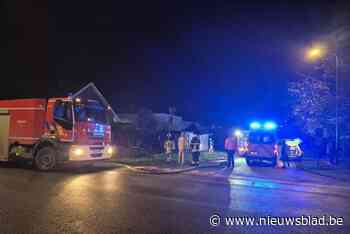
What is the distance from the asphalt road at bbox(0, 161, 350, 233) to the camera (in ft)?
19.2

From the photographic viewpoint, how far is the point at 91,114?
45.4ft

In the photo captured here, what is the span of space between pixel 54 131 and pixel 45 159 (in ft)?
4.38

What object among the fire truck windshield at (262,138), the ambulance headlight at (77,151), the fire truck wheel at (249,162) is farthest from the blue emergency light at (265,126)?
the ambulance headlight at (77,151)

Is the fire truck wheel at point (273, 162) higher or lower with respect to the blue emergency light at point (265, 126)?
lower

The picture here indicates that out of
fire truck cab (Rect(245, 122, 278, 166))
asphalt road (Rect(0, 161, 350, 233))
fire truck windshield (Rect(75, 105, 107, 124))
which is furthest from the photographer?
fire truck cab (Rect(245, 122, 278, 166))

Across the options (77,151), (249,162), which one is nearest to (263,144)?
(249,162)

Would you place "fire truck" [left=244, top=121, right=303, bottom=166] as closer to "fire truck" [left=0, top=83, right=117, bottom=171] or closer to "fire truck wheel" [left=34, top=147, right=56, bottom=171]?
"fire truck" [left=0, top=83, right=117, bottom=171]

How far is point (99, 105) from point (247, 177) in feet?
24.5

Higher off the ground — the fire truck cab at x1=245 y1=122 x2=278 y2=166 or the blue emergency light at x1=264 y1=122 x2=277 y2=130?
the blue emergency light at x1=264 y1=122 x2=277 y2=130

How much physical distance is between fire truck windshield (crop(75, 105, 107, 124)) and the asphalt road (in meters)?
2.66

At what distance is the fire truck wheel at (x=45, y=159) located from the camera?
1331 cm

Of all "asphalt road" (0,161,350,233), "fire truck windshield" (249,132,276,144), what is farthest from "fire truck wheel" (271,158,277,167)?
"asphalt road" (0,161,350,233)

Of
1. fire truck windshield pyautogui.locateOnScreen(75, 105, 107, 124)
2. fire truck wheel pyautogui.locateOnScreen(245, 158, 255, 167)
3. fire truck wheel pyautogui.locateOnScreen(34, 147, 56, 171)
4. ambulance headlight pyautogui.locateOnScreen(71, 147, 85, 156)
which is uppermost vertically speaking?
fire truck windshield pyautogui.locateOnScreen(75, 105, 107, 124)

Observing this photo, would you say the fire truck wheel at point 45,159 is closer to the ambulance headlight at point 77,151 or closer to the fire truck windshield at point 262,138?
the ambulance headlight at point 77,151
